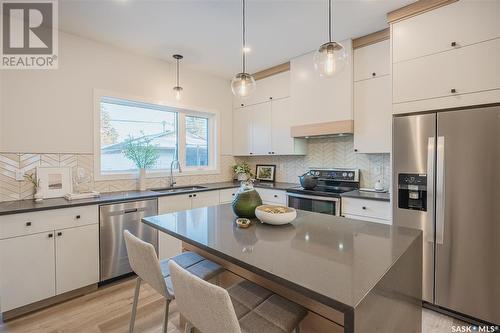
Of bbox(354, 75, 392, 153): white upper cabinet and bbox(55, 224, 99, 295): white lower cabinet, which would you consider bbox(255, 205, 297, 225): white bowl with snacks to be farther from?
bbox(55, 224, 99, 295): white lower cabinet

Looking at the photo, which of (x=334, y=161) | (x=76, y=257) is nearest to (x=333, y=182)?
(x=334, y=161)

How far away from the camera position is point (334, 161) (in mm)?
3523

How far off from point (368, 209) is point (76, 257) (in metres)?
2.91

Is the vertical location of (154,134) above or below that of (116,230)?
above

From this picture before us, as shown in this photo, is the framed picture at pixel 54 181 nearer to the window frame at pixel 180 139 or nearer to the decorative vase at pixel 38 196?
the decorative vase at pixel 38 196

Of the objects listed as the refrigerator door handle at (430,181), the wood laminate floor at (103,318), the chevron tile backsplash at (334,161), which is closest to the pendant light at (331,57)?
the refrigerator door handle at (430,181)

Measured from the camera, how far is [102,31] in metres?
2.70

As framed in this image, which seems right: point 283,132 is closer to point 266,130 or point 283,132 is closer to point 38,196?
point 266,130

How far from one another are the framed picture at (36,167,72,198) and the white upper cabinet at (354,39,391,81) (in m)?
3.43

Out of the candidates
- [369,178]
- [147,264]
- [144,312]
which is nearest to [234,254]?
[147,264]

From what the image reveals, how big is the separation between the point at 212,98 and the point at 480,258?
377 centimetres

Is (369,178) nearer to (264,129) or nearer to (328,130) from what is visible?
(328,130)

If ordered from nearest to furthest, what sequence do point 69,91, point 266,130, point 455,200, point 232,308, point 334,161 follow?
point 232,308 → point 455,200 → point 69,91 → point 334,161 → point 266,130

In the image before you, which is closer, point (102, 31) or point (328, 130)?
point (102, 31)
